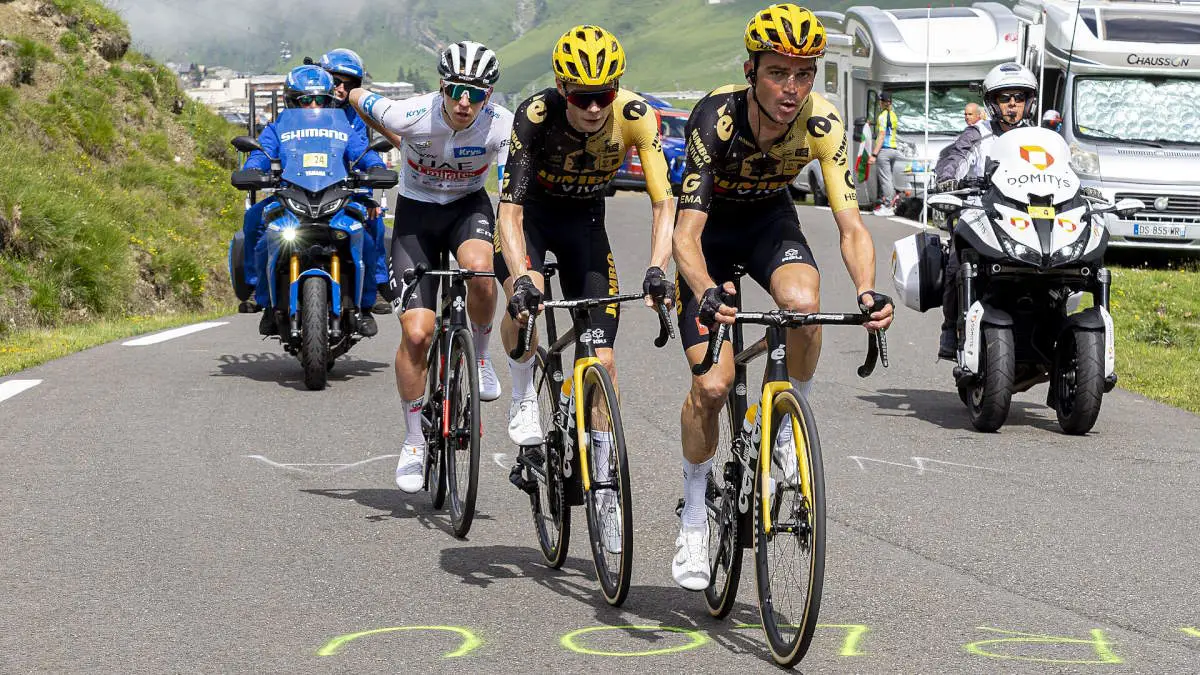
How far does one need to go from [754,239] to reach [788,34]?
108 cm

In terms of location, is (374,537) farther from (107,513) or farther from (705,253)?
(705,253)

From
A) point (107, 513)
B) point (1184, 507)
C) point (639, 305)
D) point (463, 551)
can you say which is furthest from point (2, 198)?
point (1184, 507)

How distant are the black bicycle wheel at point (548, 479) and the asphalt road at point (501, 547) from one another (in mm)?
141

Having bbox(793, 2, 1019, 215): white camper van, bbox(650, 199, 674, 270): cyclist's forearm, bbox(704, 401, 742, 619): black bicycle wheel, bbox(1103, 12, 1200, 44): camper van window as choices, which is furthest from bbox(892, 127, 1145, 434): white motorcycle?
bbox(793, 2, 1019, 215): white camper van

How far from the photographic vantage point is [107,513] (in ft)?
25.2

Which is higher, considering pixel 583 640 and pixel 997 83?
pixel 997 83

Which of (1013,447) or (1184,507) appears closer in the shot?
(1184,507)

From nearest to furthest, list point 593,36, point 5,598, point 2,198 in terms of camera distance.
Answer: point 5,598 → point 593,36 → point 2,198

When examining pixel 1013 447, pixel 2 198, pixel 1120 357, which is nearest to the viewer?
pixel 1013 447

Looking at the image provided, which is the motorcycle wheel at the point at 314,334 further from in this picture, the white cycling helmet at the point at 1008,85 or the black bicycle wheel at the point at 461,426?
the white cycling helmet at the point at 1008,85

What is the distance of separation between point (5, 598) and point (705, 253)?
3.04 metres

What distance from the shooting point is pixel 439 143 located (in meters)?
8.50

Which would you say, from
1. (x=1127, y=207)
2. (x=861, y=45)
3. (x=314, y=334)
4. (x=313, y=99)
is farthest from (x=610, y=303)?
(x=861, y=45)

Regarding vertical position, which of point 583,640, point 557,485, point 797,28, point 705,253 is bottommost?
point 583,640
